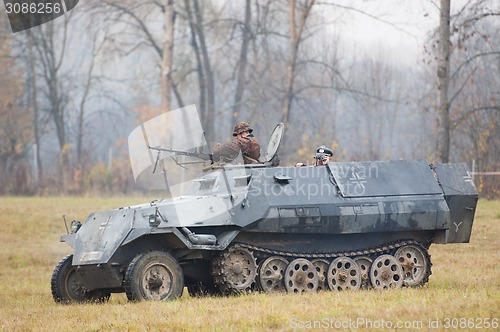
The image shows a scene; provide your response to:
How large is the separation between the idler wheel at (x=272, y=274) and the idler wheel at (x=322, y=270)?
50 cm

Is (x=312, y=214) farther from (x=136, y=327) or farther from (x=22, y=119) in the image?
(x=22, y=119)

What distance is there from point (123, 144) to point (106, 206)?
23.2 meters

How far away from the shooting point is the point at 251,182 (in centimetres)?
1556

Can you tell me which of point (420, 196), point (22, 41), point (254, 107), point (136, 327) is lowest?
point (136, 327)

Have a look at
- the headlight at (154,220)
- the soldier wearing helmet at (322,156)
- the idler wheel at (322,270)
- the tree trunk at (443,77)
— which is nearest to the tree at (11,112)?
the tree trunk at (443,77)

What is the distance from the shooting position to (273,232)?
15.4 meters

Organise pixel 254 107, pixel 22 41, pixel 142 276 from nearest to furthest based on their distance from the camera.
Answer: pixel 142 276, pixel 254 107, pixel 22 41

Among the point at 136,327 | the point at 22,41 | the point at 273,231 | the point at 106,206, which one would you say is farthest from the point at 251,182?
the point at 22,41

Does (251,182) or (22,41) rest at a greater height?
(22,41)

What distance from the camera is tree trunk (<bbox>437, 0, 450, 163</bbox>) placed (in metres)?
25.2

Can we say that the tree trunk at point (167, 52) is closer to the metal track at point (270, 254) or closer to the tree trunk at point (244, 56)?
the tree trunk at point (244, 56)

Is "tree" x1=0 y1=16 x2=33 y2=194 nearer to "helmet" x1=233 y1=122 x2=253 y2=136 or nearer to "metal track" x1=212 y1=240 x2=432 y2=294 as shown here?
"helmet" x1=233 y1=122 x2=253 y2=136

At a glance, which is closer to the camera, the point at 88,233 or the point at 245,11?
the point at 88,233

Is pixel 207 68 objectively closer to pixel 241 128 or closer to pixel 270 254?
pixel 241 128
